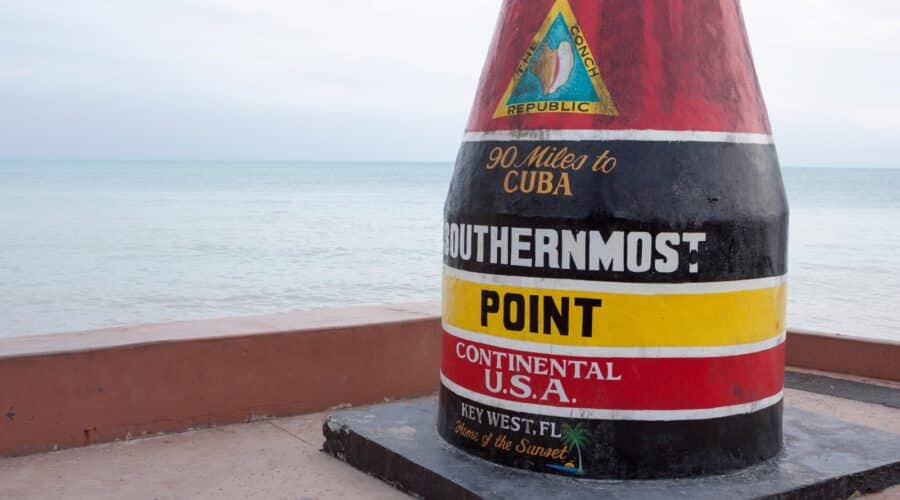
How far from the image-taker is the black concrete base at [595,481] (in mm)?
4012

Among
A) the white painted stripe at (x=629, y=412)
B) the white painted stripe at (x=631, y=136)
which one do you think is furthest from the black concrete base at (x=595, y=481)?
the white painted stripe at (x=631, y=136)

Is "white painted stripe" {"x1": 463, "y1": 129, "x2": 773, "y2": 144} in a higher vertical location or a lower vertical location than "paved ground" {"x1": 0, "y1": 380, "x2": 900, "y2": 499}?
higher

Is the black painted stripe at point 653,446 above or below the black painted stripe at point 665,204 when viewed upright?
below

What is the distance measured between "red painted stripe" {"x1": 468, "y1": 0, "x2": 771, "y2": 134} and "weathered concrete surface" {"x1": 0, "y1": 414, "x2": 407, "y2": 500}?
73.0 inches

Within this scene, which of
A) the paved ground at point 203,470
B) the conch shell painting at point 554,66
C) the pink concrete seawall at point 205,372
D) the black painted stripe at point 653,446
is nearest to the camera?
the black painted stripe at point 653,446

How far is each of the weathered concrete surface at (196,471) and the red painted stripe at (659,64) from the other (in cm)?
185

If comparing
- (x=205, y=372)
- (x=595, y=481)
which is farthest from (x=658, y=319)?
(x=205, y=372)

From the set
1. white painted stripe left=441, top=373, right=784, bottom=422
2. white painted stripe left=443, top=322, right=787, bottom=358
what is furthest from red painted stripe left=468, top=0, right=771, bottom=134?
white painted stripe left=441, top=373, right=784, bottom=422

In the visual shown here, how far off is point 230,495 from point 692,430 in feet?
6.72

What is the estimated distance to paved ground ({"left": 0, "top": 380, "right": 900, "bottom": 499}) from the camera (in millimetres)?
4449

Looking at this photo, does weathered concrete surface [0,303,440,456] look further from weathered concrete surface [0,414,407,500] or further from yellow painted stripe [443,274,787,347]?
yellow painted stripe [443,274,787,347]

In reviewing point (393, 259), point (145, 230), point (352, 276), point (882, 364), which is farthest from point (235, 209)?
point (882, 364)

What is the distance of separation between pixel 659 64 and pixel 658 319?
1.09 m

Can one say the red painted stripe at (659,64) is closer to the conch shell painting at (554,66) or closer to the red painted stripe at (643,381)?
the conch shell painting at (554,66)
